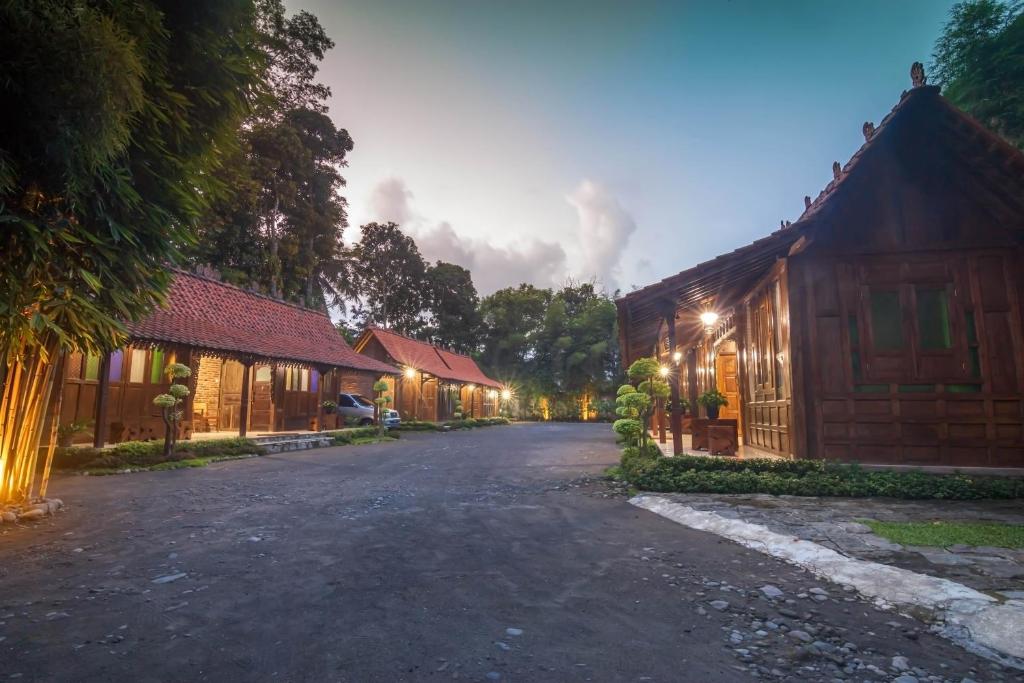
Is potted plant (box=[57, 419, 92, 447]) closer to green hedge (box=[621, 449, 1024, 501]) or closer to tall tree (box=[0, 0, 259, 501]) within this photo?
tall tree (box=[0, 0, 259, 501])

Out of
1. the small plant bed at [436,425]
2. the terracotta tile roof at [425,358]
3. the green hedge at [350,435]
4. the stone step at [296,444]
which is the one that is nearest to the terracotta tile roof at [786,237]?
the stone step at [296,444]

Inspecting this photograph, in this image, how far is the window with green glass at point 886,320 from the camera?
804cm

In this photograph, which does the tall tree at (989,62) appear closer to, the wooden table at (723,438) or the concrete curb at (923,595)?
the wooden table at (723,438)

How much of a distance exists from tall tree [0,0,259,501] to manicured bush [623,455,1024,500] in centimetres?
729

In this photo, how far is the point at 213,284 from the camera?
58.7 feet

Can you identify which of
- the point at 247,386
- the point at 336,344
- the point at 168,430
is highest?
the point at 336,344

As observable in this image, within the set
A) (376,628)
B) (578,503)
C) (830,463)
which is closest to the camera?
(376,628)

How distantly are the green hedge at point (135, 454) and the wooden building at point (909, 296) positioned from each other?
10510 millimetres

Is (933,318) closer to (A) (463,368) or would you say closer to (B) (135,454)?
(B) (135,454)

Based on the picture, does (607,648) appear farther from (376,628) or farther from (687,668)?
(376,628)

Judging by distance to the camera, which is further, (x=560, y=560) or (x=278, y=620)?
(x=560, y=560)

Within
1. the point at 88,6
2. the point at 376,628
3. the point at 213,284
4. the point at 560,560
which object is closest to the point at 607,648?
the point at 376,628

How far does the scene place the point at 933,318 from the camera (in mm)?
7988

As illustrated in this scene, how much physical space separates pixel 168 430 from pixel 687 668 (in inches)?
487
